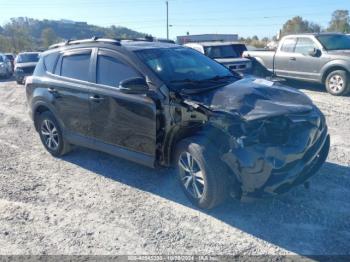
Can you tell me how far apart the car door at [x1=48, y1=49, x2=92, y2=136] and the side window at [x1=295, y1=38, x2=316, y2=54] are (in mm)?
7728

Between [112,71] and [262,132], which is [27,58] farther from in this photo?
[262,132]

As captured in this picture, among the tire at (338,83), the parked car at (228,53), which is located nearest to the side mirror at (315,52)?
the tire at (338,83)

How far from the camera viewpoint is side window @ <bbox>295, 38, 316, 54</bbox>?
10750mm

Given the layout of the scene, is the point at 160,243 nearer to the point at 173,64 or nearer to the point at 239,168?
the point at 239,168

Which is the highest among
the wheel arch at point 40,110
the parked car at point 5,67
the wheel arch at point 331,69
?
the wheel arch at point 331,69

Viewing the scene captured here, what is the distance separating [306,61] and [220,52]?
3.01 m

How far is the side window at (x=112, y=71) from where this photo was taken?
4579 millimetres

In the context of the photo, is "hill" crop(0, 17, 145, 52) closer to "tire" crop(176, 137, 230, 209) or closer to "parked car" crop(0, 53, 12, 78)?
"parked car" crop(0, 53, 12, 78)

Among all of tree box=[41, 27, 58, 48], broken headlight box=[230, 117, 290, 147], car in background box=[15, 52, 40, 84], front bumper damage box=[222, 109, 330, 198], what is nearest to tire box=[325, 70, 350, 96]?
front bumper damage box=[222, 109, 330, 198]

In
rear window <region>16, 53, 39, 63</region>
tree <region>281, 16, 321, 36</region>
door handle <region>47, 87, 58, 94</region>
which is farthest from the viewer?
tree <region>281, 16, 321, 36</region>

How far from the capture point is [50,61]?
233 inches

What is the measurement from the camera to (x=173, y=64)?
4734 millimetres

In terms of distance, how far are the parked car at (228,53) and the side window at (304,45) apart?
1697mm

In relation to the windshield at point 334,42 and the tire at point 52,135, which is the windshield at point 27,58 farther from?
the windshield at point 334,42
